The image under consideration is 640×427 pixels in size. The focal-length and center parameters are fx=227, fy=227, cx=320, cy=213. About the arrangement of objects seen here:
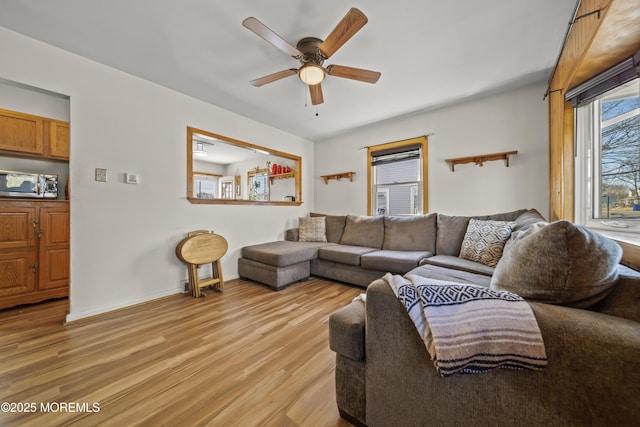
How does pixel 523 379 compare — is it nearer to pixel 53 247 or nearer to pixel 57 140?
pixel 53 247

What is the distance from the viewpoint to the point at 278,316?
7.17 ft

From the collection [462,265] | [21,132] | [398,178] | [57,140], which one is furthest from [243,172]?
[462,265]

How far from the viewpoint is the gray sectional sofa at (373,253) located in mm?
2691

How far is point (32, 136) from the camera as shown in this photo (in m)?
2.39

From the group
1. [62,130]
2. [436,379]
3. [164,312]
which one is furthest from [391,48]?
[62,130]

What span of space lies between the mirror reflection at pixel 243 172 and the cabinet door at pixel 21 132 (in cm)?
147

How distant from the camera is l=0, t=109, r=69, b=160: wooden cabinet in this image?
89.0 inches

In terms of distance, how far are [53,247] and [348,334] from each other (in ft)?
11.4

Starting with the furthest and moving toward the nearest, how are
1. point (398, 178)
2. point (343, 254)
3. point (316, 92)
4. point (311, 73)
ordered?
point (398, 178) → point (343, 254) → point (316, 92) → point (311, 73)

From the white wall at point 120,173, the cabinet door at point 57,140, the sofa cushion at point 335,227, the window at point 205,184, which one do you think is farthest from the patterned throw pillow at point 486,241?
the window at point 205,184

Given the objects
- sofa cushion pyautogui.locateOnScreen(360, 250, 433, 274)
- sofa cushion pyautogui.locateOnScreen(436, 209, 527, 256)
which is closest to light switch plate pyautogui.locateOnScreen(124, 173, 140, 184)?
sofa cushion pyautogui.locateOnScreen(360, 250, 433, 274)

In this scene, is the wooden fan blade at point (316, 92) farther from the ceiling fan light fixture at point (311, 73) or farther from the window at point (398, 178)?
the window at point (398, 178)

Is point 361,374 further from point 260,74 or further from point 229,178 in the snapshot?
point 229,178

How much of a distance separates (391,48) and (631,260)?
2.15m
